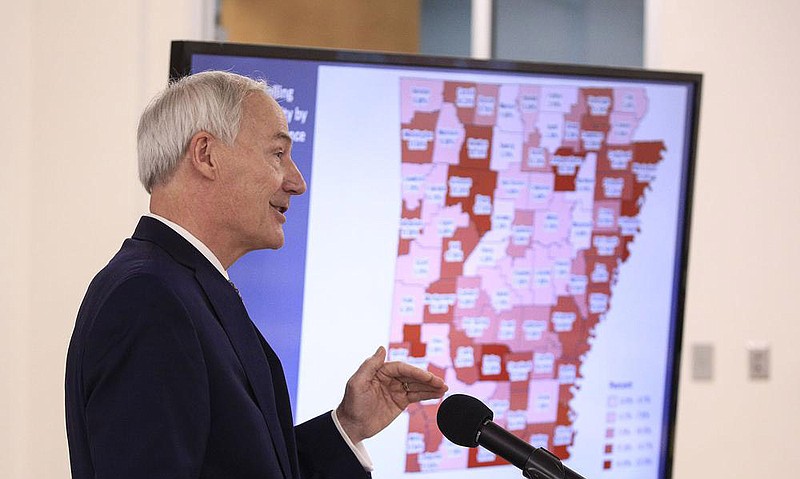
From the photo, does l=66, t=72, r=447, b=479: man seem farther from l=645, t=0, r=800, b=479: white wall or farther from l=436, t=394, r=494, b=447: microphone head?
l=645, t=0, r=800, b=479: white wall

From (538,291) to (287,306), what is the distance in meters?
0.65

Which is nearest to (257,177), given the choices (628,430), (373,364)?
(373,364)

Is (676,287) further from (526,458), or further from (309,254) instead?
(526,458)

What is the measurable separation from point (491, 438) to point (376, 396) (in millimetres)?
420

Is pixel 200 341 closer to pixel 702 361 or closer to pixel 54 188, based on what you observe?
pixel 54 188

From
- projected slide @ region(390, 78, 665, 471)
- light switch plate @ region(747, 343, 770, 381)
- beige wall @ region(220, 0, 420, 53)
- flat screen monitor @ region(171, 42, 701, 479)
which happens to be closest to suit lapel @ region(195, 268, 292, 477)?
flat screen monitor @ region(171, 42, 701, 479)

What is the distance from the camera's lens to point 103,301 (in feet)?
4.00

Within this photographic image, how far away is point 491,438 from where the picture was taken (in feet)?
4.21

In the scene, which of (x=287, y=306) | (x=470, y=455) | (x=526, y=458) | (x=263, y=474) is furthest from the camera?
(x=470, y=455)

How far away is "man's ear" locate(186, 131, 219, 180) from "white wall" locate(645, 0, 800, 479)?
201 centimetres

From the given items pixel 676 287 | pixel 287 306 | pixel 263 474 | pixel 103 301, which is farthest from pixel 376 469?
pixel 103 301

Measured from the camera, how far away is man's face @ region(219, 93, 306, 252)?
146 centimetres

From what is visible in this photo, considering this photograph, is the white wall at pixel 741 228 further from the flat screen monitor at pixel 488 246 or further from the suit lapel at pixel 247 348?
the suit lapel at pixel 247 348

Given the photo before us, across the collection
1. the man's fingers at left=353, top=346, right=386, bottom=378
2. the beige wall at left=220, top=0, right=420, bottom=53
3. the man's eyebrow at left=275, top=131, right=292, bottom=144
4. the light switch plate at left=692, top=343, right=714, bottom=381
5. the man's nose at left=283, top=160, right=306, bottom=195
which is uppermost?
the beige wall at left=220, top=0, right=420, bottom=53
